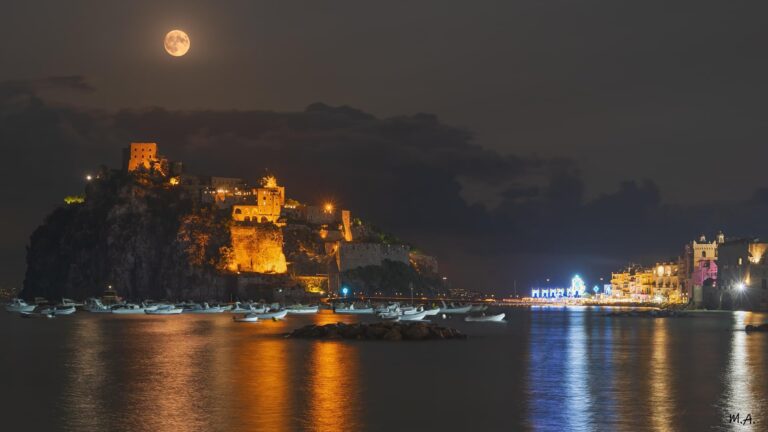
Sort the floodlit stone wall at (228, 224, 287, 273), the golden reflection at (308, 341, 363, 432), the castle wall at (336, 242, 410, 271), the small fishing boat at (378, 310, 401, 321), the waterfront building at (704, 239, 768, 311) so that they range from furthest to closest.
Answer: the castle wall at (336, 242, 410, 271) → the floodlit stone wall at (228, 224, 287, 273) → the waterfront building at (704, 239, 768, 311) → the small fishing boat at (378, 310, 401, 321) → the golden reflection at (308, 341, 363, 432)

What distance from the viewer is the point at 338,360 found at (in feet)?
114

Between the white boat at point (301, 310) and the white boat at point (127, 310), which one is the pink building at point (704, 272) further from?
the white boat at point (127, 310)

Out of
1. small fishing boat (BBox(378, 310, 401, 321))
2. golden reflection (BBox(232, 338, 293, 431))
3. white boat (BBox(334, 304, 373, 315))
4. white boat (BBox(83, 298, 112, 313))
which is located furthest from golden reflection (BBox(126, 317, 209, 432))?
white boat (BBox(83, 298, 112, 313))

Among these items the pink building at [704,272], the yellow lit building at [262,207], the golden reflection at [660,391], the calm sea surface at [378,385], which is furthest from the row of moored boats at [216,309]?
the golden reflection at [660,391]

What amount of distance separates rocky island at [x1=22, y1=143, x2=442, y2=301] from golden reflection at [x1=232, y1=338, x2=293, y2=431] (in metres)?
72.3

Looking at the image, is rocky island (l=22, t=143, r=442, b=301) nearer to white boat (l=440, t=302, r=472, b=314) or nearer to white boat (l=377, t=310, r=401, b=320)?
white boat (l=440, t=302, r=472, b=314)

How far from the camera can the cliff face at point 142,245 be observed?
11125 cm

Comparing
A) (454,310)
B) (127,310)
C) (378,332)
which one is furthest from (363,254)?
(378,332)

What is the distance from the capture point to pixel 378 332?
47938 mm

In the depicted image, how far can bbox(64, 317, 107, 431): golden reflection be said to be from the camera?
2001 cm

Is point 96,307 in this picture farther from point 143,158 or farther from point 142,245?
point 143,158

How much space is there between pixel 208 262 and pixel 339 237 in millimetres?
20825

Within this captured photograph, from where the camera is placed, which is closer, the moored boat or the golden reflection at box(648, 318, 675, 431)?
the golden reflection at box(648, 318, 675, 431)

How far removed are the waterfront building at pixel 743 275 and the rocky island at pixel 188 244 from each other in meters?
47.5
